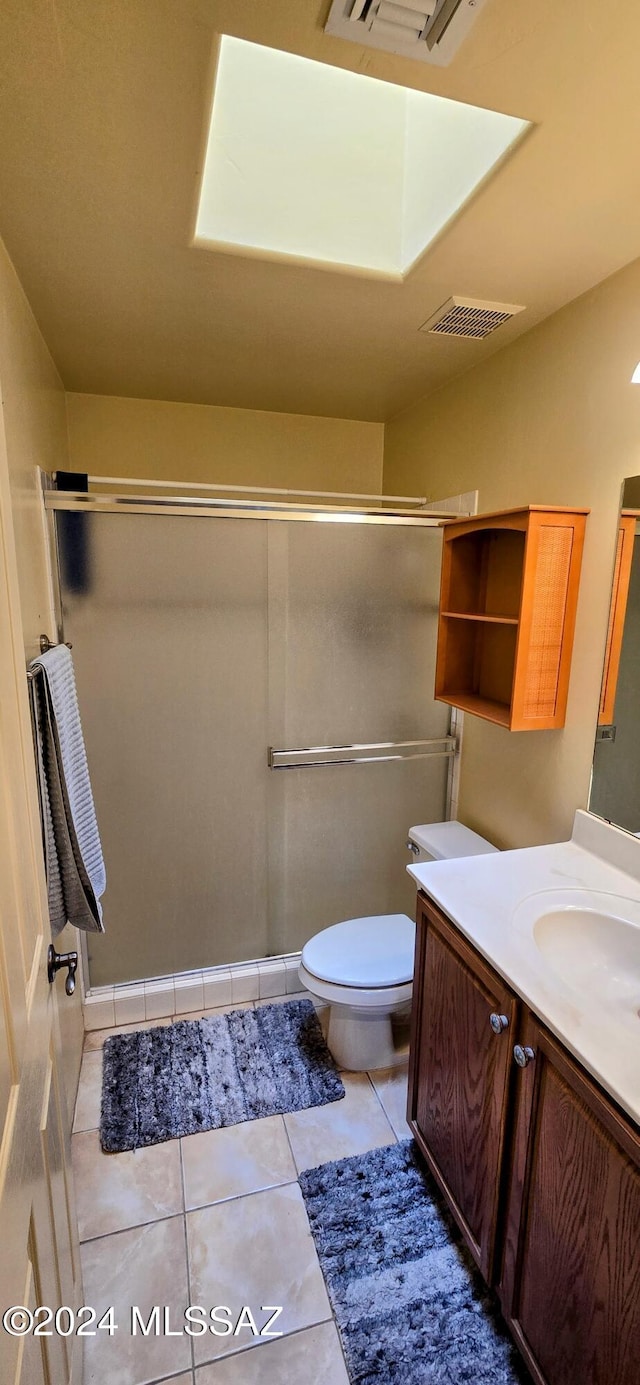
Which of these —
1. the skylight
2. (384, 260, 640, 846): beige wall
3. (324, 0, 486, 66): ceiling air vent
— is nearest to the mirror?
(384, 260, 640, 846): beige wall

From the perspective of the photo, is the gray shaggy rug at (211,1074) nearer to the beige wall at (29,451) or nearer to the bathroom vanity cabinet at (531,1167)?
the beige wall at (29,451)

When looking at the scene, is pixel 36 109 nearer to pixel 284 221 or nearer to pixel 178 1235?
pixel 284 221

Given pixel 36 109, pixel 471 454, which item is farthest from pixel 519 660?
pixel 36 109

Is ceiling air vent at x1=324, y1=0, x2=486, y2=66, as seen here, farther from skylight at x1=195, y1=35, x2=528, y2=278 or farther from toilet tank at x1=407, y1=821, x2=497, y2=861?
toilet tank at x1=407, y1=821, x2=497, y2=861

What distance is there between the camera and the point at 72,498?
173cm

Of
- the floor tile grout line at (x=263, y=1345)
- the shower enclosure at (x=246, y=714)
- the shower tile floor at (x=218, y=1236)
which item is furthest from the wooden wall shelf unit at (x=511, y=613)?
the floor tile grout line at (x=263, y=1345)

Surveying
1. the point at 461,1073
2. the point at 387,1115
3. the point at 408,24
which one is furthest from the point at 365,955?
the point at 408,24

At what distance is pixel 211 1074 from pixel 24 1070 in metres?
1.38

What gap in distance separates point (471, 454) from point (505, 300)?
1.78 ft

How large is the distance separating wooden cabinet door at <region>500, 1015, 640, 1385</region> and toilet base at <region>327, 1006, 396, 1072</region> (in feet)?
2.38

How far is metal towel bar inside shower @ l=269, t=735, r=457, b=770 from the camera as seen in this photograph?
6.95 feet

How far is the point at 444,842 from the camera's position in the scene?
2029mm

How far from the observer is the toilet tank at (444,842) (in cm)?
197

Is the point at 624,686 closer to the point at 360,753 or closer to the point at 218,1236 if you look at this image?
the point at 360,753
